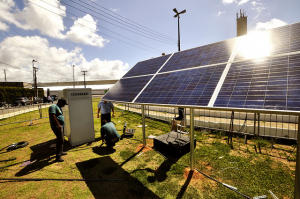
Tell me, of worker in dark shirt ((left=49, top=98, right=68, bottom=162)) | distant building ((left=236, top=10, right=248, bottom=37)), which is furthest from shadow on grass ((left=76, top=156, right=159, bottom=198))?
distant building ((left=236, top=10, right=248, bottom=37))

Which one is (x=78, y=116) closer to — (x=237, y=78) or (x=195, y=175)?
(x=195, y=175)

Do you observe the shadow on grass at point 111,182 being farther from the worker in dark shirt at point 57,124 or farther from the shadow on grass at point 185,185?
the worker in dark shirt at point 57,124

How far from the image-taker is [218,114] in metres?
10.6

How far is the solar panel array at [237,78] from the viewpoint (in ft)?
9.40

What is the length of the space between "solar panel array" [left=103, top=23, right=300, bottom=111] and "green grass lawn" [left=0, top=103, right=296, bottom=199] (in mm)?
2734

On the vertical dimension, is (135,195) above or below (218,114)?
below

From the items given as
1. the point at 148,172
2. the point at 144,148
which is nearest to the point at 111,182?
the point at 148,172

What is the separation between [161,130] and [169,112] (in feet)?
15.5

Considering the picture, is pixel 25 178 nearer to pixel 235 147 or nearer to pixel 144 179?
pixel 144 179

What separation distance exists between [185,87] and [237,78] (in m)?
1.51

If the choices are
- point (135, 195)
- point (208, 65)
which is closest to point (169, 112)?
point (208, 65)

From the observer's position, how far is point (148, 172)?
5.01 meters

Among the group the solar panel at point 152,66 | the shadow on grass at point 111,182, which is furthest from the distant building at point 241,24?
the shadow on grass at point 111,182

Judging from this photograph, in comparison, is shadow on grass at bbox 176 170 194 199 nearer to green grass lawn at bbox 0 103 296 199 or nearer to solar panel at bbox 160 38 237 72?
green grass lawn at bbox 0 103 296 199
